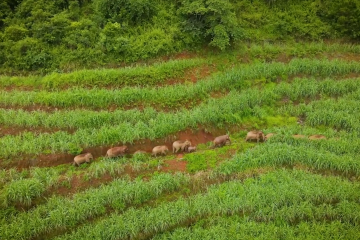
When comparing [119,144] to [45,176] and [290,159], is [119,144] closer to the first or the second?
[45,176]

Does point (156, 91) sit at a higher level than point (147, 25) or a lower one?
lower

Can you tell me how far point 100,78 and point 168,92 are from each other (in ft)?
10.5

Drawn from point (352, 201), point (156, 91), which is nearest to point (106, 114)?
point (156, 91)

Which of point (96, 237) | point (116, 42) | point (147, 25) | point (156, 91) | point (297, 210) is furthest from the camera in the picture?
point (147, 25)

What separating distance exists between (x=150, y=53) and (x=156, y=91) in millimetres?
2764

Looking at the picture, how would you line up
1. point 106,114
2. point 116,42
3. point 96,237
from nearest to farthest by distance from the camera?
1. point 96,237
2. point 106,114
3. point 116,42

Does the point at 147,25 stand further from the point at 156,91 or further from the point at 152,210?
the point at 152,210

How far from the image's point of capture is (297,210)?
29.9 ft

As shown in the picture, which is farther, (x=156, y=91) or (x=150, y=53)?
(x=150, y=53)

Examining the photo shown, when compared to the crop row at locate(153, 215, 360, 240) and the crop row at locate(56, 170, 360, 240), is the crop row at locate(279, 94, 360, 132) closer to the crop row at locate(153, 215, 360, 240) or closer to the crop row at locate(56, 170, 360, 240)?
the crop row at locate(56, 170, 360, 240)

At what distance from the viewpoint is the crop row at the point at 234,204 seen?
870 centimetres

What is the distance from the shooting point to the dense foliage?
15.3 meters

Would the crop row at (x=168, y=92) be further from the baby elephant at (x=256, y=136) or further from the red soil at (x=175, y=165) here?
the red soil at (x=175, y=165)

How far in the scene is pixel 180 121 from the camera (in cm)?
1251
